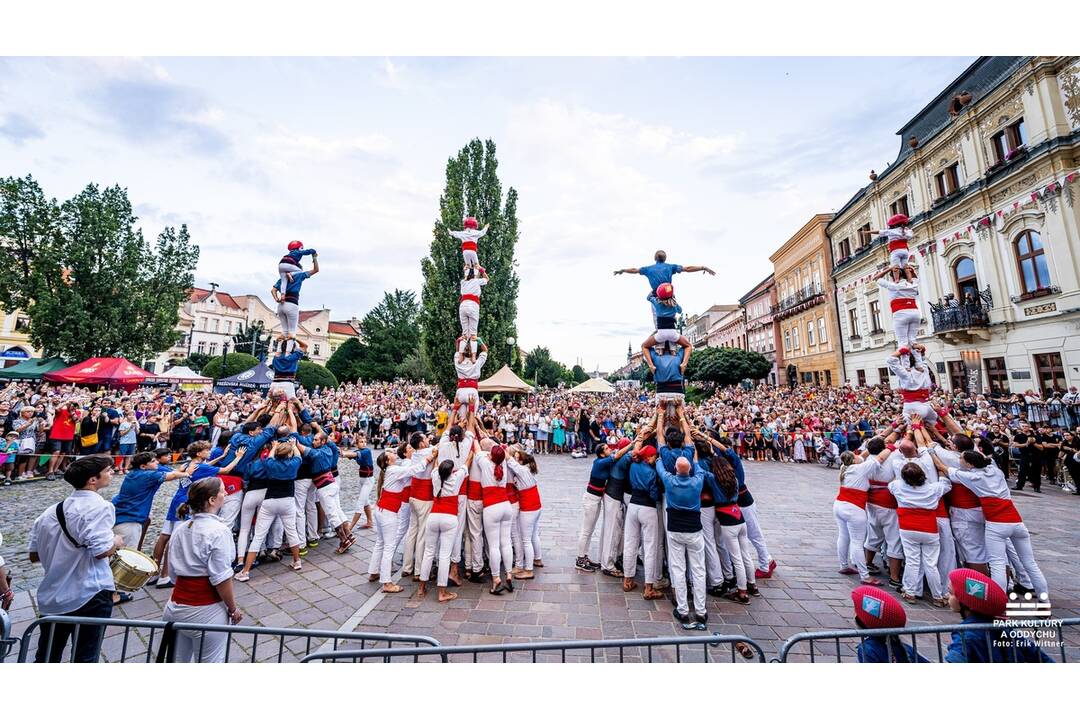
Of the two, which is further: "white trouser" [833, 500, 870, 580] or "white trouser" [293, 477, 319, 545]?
"white trouser" [293, 477, 319, 545]

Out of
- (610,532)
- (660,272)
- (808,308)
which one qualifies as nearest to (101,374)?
(610,532)

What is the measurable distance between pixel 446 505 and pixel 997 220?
2362 cm

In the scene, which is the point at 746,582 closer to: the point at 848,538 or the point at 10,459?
the point at 848,538

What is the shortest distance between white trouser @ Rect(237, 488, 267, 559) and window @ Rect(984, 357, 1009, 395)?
24419mm

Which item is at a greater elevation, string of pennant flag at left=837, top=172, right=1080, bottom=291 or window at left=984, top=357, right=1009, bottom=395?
string of pennant flag at left=837, top=172, right=1080, bottom=291

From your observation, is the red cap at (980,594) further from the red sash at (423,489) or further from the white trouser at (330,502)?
the white trouser at (330,502)

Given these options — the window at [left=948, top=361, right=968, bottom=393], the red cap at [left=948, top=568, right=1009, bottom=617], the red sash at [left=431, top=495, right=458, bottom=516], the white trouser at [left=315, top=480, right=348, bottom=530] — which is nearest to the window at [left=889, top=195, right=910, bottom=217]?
the window at [left=948, top=361, right=968, bottom=393]

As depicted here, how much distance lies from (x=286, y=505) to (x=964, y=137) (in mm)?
27468

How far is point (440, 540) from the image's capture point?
16.7 feet

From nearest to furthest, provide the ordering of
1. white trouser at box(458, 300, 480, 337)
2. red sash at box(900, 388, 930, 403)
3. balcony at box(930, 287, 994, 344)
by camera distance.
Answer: red sash at box(900, 388, 930, 403)
white trouser at box(458, 300, 480, 337)
balcony at box(930, 287, 994, 344)

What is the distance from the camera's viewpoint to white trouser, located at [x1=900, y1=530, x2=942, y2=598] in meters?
4.98

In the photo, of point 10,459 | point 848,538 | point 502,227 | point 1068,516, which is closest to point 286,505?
point 848,538

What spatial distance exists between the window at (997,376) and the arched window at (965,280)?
2.64 metres

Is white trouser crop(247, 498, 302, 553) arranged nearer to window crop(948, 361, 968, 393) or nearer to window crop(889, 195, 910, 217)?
window crop(948, 361, 968, 393)
